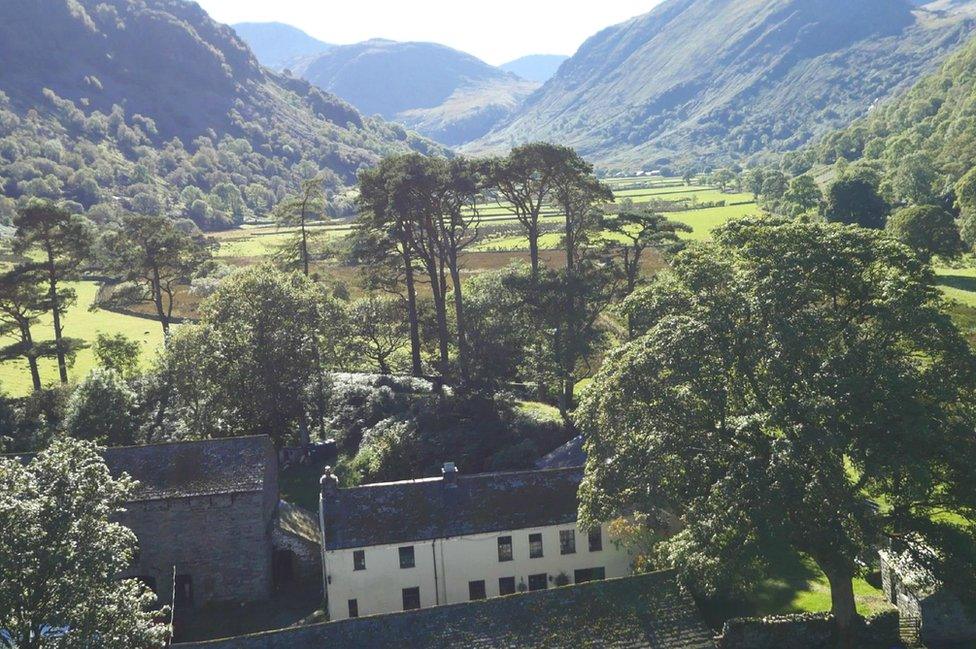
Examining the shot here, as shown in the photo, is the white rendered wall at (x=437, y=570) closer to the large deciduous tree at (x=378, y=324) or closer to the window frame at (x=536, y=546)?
the window frame at (x=536, y=546)

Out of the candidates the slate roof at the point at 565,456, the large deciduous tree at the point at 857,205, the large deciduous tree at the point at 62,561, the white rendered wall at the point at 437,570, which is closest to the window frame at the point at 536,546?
the white rendered wall at the point at 437,570

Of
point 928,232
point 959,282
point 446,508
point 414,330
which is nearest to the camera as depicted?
point 446,508

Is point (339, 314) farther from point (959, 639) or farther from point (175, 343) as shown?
point (959, 639)

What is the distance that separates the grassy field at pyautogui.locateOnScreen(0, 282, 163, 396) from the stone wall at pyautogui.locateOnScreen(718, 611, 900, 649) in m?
50.6

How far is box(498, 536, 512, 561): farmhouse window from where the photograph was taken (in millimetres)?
33375

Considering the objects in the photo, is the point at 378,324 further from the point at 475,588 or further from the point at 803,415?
the point at 803,415

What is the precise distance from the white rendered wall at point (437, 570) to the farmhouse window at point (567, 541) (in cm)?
16

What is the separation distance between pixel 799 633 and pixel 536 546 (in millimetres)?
10990

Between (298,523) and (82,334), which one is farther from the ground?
(82,334)

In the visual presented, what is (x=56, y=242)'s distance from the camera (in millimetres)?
56344

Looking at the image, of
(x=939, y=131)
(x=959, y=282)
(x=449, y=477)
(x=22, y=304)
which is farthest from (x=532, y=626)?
(x=939, y=131)

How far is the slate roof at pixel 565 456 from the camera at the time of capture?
42562 millimetres

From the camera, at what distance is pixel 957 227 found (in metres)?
91.1

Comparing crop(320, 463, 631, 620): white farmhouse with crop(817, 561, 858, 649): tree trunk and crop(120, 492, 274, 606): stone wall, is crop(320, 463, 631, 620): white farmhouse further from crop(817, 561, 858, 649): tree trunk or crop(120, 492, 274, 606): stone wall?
crop(817, 561, 858, 649): tree trunk
